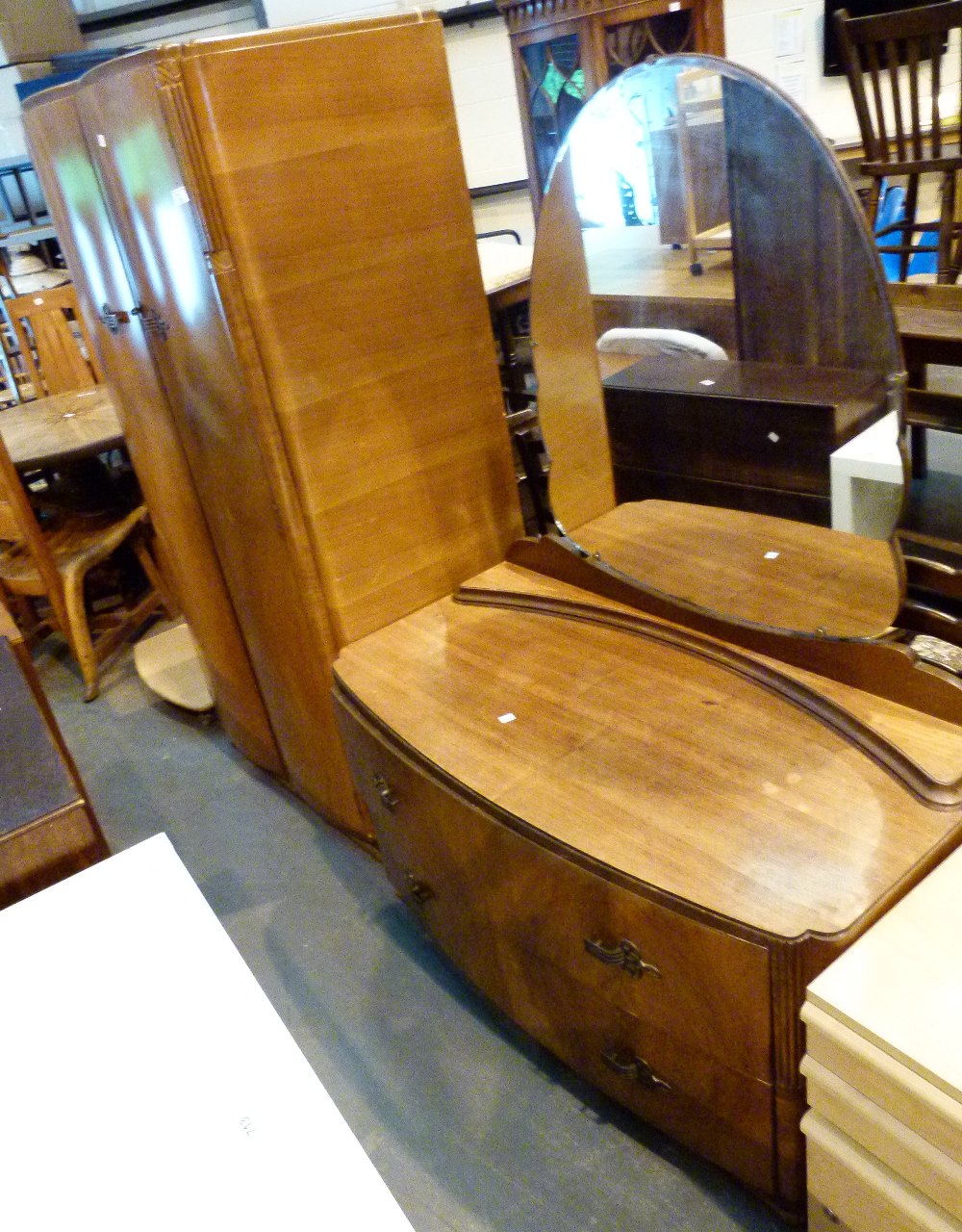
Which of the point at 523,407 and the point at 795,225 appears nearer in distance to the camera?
the point at 795,225

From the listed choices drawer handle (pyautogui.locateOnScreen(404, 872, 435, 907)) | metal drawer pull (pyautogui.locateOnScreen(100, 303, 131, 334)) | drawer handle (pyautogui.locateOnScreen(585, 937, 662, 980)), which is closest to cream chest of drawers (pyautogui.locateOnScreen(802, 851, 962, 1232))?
drawer handle (pyautogui.locateOnScreen(585, 937, 662, 980))

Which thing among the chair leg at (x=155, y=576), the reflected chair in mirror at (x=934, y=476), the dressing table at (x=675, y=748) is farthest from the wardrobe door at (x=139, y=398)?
the reflected chair in mirror at (x=934, y=476)

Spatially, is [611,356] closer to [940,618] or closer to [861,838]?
[940,618]

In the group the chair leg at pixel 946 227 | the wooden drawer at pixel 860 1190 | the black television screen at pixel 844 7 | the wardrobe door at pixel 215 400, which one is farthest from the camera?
the black television screen at pixel 844 7

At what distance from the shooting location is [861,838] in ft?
3.33

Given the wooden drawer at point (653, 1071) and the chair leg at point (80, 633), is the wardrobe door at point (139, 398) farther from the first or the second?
the wooden drawer at point (653, 1071)

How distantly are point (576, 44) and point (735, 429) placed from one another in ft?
4.63

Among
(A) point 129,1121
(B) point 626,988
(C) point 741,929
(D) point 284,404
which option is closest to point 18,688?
(D) point 284,404

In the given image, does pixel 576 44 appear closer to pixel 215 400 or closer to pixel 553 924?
pixel 215 400

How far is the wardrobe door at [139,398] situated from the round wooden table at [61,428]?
490 mm

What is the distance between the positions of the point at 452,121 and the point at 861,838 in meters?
1.15

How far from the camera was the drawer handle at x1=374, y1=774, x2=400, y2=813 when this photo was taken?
1.45 m

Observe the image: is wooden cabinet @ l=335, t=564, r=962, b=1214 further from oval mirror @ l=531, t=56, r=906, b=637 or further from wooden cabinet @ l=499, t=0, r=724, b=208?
wooden cabinet @ l=499, t=0, r=724, b=208

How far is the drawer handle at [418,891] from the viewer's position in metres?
1.50
